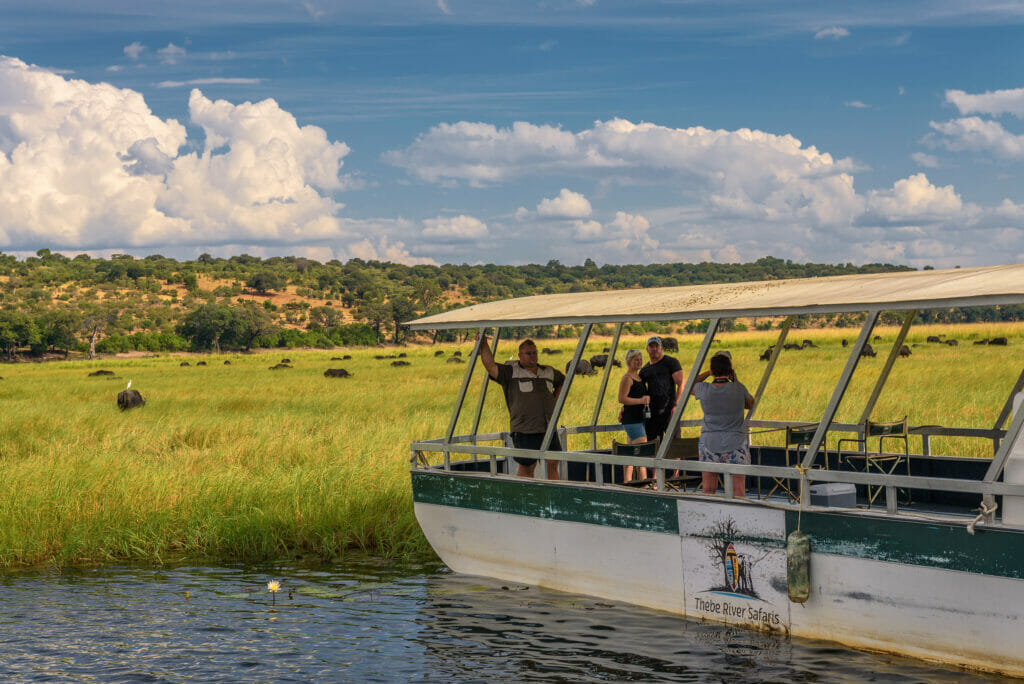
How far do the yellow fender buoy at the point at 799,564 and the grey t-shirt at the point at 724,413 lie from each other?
1297mm

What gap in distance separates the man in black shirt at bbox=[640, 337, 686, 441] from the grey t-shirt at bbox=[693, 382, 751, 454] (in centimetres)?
213

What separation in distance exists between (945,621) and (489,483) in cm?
459

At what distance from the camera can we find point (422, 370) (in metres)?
45.7

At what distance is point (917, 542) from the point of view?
26.4 feet

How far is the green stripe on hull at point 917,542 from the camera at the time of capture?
7586mm

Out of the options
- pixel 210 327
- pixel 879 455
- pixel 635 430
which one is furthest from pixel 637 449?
pixel 210 327

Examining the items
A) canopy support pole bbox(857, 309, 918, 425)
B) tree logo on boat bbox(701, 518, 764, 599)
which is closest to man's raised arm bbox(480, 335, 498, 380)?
tree logo on boat bbox(701, 518, 764, 599)

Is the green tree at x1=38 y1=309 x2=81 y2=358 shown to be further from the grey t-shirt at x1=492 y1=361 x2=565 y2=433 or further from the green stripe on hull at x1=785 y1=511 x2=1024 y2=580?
the green stripe on hull at x1=785 y1=511 x2=1024 y2=580

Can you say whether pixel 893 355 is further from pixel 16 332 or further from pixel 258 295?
pixel 258 295

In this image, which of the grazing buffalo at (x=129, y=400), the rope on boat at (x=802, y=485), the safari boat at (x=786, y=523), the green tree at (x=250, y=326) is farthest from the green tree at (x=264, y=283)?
the rope on boat at (x=802, y=485)

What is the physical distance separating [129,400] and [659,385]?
19.8m

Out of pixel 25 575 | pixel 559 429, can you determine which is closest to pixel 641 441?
pixel 559 429

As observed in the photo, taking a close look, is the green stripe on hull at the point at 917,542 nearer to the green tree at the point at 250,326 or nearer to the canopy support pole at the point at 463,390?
the canopy support pole at the point at 463,390

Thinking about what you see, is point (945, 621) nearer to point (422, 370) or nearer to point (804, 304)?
point (804, 304)
